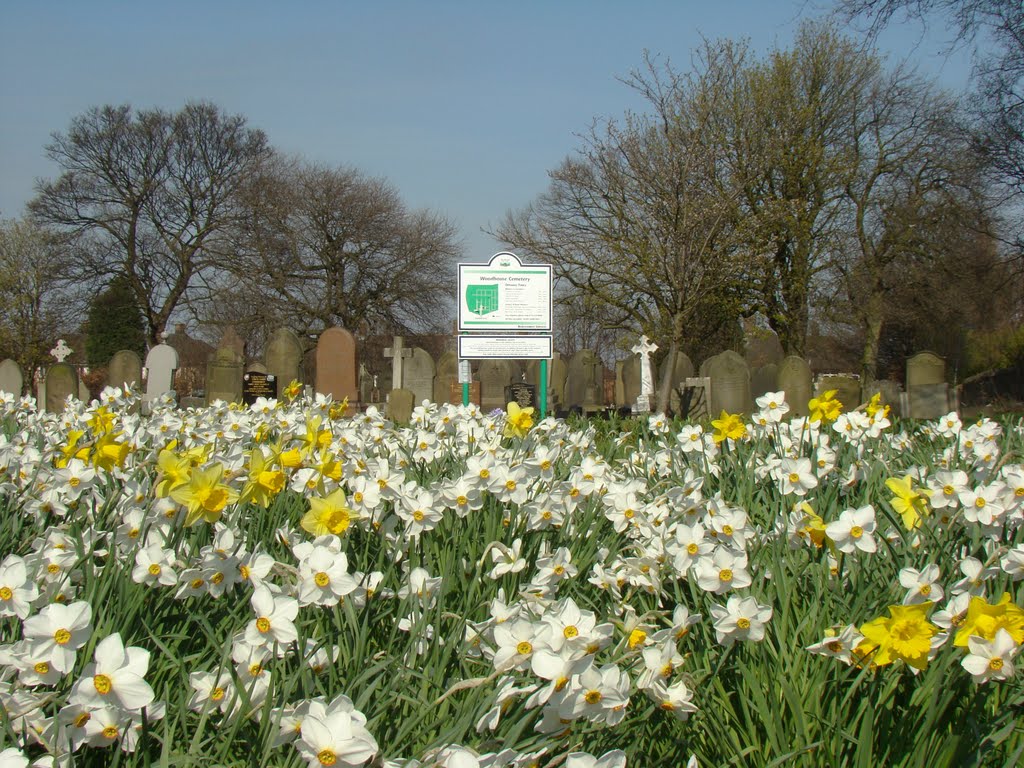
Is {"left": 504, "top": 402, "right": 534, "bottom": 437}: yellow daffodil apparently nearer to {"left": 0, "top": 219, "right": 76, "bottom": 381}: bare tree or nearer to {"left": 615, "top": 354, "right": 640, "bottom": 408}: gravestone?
{"left": 615, "top": 354, "right": 640, "bottom": 408}: gravestone

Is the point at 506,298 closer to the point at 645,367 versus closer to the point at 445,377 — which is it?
the point at 445,377

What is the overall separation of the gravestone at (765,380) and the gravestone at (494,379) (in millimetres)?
4286

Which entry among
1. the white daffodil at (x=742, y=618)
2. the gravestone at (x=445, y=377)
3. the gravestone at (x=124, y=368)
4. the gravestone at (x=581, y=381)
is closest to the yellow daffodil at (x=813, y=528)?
Answer: the white daffodil at (x=742, y=618)

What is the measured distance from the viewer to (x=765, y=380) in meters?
14.9

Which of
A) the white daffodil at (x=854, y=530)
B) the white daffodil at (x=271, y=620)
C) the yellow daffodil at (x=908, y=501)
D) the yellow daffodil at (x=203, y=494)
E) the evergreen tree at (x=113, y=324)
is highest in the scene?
the evergreen tree at (x=113, y=324)

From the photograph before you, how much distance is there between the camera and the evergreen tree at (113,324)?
3222cm

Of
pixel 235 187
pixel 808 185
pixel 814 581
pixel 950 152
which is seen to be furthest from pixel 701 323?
pixel 814 581

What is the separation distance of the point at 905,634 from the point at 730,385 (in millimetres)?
12372

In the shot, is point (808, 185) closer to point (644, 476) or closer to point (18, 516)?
point (644, 476)

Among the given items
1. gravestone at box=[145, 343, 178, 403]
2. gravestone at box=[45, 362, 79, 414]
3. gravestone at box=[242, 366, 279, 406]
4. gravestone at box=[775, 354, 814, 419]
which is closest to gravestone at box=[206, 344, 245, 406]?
gravestone at box=[242, 366, 279, 406]

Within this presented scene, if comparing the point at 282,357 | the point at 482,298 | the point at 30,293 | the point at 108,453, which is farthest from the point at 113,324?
the point at 108,453

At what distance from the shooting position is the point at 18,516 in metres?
2.63

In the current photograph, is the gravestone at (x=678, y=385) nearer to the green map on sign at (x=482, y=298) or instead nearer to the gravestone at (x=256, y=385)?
the green map on sign at (x=482, y=298)

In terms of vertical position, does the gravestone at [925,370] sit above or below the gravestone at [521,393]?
above
